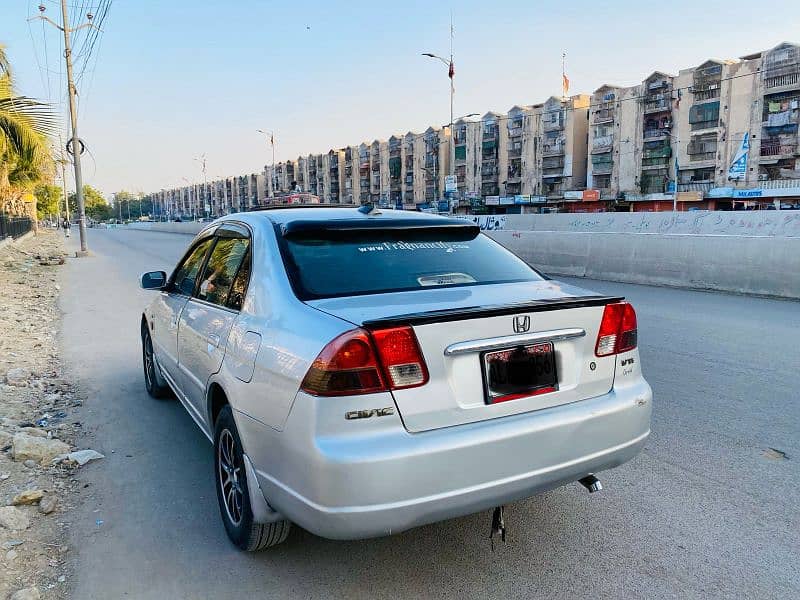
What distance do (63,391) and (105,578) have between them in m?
3.63

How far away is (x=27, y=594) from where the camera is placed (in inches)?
104

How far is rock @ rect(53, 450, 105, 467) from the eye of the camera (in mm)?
4152

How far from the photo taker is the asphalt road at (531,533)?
2.72 m

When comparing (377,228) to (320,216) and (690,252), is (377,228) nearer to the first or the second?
(320,216)

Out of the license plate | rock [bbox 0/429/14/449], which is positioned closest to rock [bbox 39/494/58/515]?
rock [bbox 0/429/14/449]

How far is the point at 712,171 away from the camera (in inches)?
2554

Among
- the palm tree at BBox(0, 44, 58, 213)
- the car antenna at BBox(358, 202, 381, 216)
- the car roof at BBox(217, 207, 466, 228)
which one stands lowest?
the car roof at BBox(217, 207, 466, 228)

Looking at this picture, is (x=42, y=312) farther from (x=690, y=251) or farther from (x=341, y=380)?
(x=690, y=251)

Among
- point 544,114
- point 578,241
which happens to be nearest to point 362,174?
point 544,114

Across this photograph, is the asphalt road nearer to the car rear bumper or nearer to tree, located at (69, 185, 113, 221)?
the car rear bumper

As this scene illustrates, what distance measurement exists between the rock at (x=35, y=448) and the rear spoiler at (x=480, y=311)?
3048 millimetres

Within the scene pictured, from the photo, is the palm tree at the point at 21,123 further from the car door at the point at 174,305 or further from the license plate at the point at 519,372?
the license plate at the point at 519,372

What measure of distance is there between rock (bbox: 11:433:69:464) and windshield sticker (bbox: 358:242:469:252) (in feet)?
8.91

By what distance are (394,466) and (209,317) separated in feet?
5.63
